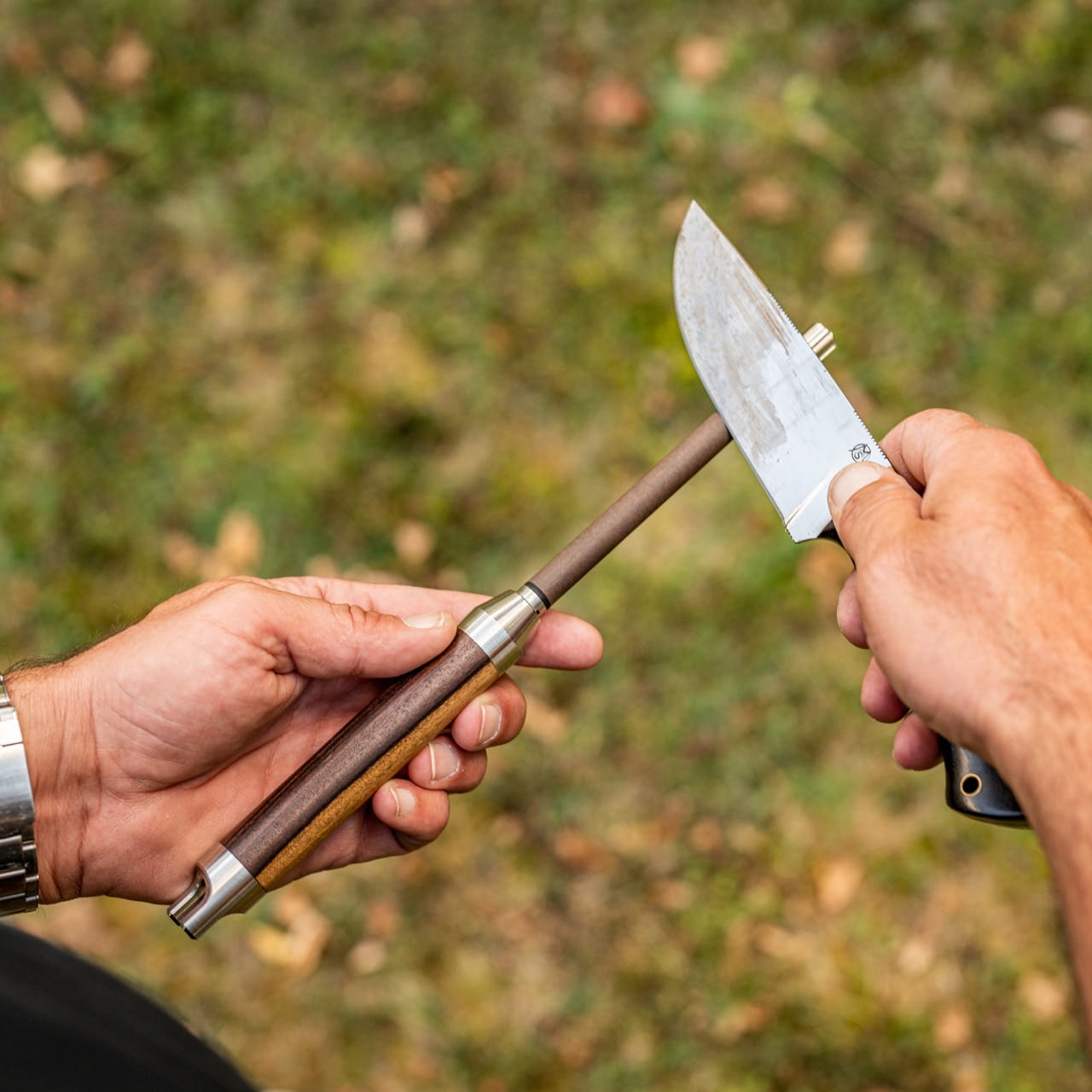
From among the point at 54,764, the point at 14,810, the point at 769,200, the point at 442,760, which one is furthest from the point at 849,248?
the point at 14,810

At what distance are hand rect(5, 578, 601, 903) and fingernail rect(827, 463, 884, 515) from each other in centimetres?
74

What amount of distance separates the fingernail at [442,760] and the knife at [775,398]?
100 centimetres

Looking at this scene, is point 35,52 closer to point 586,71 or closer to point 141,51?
point 141,51

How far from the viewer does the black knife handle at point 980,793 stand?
2135mm

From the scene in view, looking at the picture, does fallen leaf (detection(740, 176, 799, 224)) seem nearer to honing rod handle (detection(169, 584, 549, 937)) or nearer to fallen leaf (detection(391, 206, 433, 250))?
fallen leaf (detection(391, 206, 433, 250))

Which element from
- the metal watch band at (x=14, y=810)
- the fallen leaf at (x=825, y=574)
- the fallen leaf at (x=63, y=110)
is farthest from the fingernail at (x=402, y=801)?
the fallen leaf at (x=63, y=110)

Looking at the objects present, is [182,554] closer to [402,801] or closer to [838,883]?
[402,801]

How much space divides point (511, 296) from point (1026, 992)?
3.14 m

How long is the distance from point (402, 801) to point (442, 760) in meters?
0.14

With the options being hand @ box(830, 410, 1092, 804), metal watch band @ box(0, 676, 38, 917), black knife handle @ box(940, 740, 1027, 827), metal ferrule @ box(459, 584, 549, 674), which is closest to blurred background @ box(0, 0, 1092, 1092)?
metal watch band @ box(0, 676, 38, 917)

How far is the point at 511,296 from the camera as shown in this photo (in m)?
4.34

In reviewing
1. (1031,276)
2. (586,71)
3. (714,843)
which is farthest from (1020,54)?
(714,843)

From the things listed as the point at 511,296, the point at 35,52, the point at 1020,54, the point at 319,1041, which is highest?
the point at 35,52

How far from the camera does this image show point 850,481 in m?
2.30
